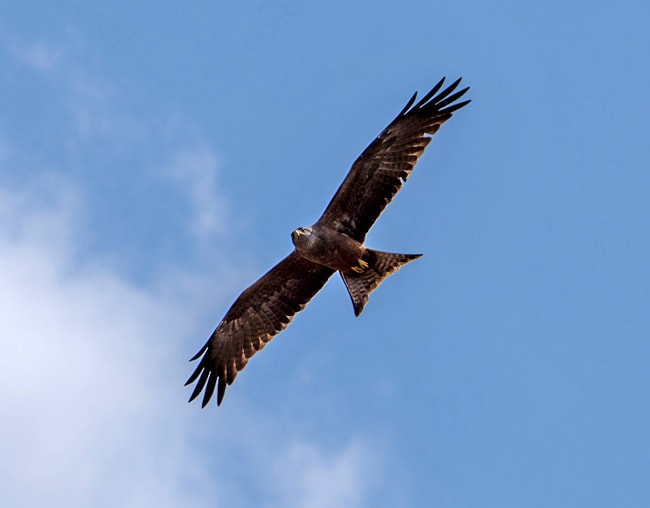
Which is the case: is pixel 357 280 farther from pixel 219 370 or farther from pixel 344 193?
Result: pixel 219 370

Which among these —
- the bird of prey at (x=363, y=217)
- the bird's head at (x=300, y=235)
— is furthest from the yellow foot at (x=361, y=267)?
the bird's head at (x=300, y=235)

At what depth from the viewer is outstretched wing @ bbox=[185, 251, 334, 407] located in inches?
734

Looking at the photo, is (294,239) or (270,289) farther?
(270,289)

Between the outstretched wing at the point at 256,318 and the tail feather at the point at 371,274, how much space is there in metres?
0.98

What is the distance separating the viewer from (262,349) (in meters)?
19.0

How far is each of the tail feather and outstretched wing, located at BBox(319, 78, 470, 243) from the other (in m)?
0.37

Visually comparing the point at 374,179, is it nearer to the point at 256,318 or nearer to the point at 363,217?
the point at 363,217

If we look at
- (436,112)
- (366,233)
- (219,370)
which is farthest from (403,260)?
(219,370)

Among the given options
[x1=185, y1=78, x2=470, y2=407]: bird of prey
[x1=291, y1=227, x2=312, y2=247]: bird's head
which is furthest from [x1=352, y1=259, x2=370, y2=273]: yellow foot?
[x1=291, y1=227, x2=312, y2=247]: bird's head

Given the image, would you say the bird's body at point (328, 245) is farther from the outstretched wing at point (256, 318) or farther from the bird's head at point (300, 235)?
the outstretched wing at point (256, 318)

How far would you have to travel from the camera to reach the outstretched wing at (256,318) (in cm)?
1864

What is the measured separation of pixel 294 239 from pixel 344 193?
960 mm

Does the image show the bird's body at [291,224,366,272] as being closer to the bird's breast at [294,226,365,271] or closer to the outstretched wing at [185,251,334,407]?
the bird's breast at [294,226,365,271]

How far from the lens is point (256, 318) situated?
1911 centimetres
